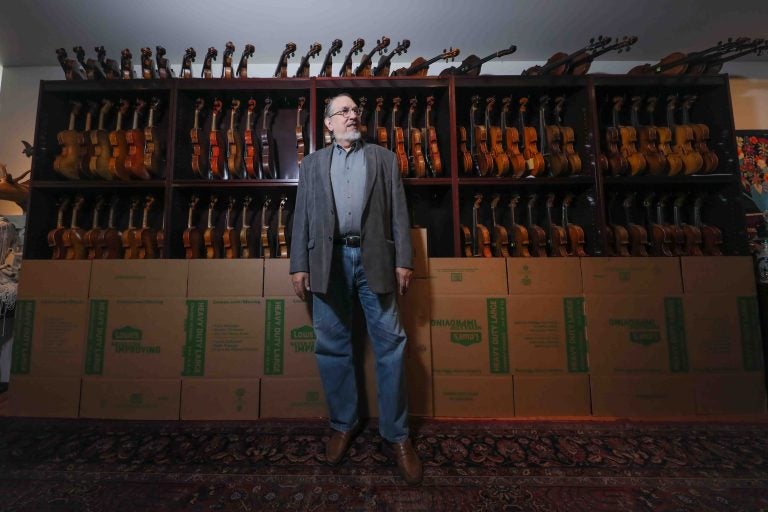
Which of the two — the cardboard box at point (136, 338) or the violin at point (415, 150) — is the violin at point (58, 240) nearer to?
the cardboard box at point (136, 338)

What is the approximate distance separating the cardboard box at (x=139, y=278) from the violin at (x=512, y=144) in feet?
6.73

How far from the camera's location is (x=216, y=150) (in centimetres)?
187

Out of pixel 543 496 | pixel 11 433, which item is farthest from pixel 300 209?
pixel 11 433

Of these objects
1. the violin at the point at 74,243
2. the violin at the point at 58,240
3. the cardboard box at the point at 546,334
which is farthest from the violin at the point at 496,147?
the violin at the point at 58,240

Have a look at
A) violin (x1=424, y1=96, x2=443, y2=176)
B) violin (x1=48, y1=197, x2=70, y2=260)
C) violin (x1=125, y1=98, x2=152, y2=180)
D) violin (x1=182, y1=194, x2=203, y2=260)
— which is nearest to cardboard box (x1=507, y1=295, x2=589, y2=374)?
violin (x1=424, y1=96, x2=443, y2=176)

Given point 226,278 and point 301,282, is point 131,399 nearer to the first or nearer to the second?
point 226,278

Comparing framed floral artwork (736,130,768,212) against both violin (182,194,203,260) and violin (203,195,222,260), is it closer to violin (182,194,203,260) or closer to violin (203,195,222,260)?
violin (203,195,222,260)

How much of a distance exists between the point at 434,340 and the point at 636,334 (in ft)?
3.72

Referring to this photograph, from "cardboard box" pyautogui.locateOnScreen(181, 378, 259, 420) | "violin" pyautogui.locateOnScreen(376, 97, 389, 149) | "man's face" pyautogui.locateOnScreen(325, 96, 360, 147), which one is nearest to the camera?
"man's face" pyautogui.locateOnScreen(325, 96, 360, 147)

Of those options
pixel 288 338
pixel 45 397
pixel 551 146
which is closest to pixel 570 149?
pixel 551 146

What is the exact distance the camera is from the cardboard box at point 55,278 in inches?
66.1

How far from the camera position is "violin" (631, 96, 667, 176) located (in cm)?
188

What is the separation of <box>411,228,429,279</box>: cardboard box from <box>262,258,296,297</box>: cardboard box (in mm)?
704

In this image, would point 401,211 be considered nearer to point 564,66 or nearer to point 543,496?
point 543,496
